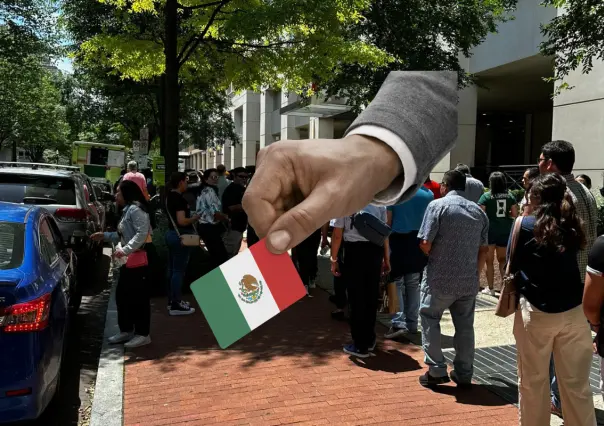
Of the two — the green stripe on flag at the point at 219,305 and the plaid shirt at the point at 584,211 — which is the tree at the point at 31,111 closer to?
the plaid shirt at the point at 584,211

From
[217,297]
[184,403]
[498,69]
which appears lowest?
[184,403]

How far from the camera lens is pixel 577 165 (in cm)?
1269

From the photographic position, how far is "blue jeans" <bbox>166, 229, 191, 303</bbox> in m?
→ 7.28

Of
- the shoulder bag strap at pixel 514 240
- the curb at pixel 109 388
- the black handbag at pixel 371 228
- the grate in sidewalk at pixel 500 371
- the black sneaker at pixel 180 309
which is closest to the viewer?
the shoulder bag strap at pixel 514 240

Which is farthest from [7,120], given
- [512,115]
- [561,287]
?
[561,287]

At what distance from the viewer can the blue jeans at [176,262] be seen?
23.9 feet

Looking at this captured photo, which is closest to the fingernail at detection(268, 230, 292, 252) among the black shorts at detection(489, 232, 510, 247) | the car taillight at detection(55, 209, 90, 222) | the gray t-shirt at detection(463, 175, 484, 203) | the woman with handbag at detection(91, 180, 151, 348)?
the woman with handbag at detection(91, 180, 151, 348)

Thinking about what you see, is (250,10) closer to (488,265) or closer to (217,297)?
(488,265)

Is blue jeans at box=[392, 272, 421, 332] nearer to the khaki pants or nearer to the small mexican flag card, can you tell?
the khaki pants

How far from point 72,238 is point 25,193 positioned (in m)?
1.18

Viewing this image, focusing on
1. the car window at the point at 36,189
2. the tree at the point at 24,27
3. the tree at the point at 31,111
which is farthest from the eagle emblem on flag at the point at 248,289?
the tree at the point at 31,111

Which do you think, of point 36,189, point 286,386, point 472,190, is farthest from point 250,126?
point 286,386

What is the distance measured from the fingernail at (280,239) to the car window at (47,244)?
4.06 m

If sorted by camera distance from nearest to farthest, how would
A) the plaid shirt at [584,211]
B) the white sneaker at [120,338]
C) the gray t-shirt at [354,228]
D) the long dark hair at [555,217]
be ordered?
the long dark hair at [555,217] < the plaid shirt at [584,211] < the gray t-shirt at [354,228] < the white sneaker at [120,338]
